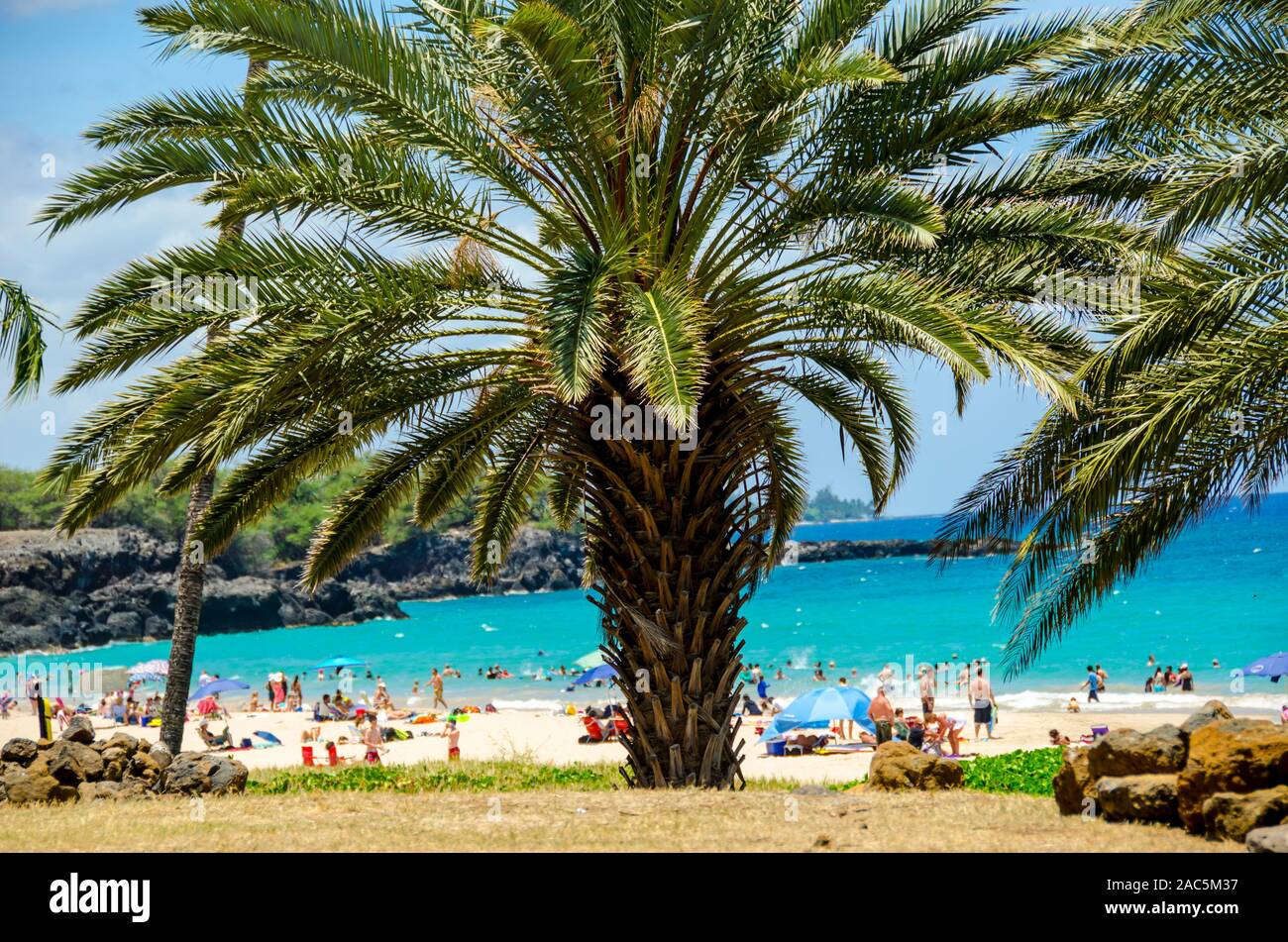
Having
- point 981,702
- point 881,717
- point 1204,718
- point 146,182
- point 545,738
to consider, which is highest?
point 146,182

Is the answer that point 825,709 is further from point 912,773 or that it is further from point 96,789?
A: point 96,789

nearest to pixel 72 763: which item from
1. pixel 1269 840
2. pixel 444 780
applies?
pixel 444 780

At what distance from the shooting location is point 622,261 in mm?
8320

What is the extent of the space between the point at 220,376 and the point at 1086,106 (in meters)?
7.08

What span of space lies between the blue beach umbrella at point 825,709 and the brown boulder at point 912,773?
11577 millimetres

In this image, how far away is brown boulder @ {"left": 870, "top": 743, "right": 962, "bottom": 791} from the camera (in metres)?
9.68

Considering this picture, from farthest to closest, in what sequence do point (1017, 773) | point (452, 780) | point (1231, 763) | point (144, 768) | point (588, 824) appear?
point (452, 780), point (1017, 773), point (144, 768), point (588, 824), point (1231, 763)

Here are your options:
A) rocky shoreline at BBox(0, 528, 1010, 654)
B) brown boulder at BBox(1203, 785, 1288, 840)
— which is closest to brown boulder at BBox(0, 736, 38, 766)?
brown boulder at BBox(1203, 785, 1288, 840)

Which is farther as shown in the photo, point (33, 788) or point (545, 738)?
point (545, 738)

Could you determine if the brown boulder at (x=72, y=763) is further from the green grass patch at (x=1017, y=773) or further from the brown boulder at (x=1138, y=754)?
the brown boulder at (x=1138, y=754)

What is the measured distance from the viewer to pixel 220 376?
8.42 m

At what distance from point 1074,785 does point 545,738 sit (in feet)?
72.4
